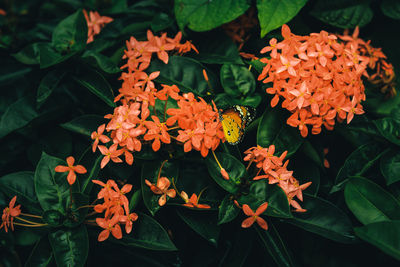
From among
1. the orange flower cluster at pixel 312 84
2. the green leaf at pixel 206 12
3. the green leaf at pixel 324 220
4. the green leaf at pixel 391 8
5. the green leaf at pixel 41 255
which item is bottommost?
the green leaf at pixel 41 255

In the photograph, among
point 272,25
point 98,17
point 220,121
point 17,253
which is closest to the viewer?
point 220,121

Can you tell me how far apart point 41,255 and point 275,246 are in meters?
0.66

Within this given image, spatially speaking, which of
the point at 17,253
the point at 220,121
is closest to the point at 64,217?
the point at 17,253

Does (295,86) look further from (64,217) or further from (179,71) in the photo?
(64,217)

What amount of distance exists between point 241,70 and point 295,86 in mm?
222

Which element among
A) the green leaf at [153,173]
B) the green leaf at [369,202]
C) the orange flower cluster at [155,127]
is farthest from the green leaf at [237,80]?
the green leaf at [369,202]

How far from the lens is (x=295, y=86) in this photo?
90 centimetres

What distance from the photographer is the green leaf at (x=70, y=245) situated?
0.86 metres

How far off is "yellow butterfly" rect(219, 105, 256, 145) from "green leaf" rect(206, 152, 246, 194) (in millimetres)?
50

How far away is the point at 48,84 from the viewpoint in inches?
43.5

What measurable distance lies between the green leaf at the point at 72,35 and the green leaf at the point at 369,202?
99 cm

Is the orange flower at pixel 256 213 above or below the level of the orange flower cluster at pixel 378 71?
below

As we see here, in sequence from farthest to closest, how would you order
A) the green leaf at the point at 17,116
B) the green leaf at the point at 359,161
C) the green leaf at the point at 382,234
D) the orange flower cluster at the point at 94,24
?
1. the orange flower cluster at the point at 94,24
2. the green leaf at the point at 17,116
3. the green leaf at the point at 359,161
4. the green leaf at the point at 382,234

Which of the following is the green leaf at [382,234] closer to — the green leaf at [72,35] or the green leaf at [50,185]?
the green leaf at [50,185]
